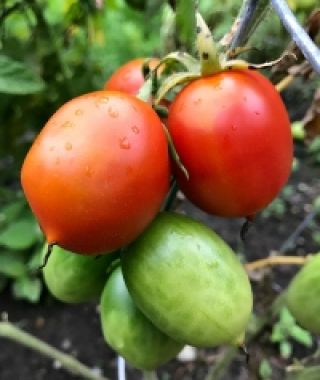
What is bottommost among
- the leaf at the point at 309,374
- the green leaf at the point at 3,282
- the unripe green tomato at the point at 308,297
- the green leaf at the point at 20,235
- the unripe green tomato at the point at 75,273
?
the green leaf at the point at 3,282

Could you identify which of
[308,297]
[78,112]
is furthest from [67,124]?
[308,297]

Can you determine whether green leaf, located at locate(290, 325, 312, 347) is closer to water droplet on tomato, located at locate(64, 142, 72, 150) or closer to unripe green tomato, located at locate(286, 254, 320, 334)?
unripe green tomato, located at locate(286, 254, 320, 334)

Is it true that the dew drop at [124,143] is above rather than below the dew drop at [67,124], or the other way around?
below

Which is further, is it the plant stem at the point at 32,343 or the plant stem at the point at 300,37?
the plant stem at the point at 32,343

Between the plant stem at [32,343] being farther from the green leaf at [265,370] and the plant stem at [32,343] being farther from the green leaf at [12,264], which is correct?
the green leaf at [12,264]

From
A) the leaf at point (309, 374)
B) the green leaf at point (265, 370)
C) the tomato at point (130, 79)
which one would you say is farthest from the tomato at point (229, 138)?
the green leaf at point (265, 370)

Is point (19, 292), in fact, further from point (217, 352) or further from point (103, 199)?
point (103, 199)
